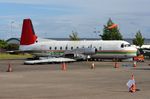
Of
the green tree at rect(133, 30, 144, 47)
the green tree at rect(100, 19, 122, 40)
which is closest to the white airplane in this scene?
the green tree at rect(100, 19, 122, 40)

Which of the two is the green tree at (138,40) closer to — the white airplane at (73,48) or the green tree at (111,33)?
the green tree at (111,33)

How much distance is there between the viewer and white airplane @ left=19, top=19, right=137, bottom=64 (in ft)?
195

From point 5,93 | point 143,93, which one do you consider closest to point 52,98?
point 5,93

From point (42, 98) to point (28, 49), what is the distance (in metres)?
46.1

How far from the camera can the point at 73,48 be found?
61562mm

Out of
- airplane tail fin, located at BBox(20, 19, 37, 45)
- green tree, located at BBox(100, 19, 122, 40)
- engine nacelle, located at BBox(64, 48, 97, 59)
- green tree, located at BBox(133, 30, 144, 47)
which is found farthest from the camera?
green tree, located at BBox(133, 30, 144, 47)

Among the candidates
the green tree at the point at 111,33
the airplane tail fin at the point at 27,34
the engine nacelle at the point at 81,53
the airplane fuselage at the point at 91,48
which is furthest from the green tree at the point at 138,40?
the engine nacelle at the point at 81,53

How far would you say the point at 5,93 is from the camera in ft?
65.4

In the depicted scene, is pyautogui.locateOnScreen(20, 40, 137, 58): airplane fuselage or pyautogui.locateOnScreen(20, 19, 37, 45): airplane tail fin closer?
pyautogui.locateOnScreen(20, 40, 137, 58): airplane fuselage

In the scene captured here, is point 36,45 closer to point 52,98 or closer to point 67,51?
point 67,51

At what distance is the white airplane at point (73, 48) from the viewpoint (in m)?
59.3

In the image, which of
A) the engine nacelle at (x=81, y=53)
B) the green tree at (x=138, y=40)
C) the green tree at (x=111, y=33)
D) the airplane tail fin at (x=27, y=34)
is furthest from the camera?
the green tree at (x=138, y=40)

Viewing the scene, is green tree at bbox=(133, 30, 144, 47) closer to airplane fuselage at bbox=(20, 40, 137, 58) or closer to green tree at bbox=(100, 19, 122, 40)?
green tree at bbox=(100, 19, 122, 40)

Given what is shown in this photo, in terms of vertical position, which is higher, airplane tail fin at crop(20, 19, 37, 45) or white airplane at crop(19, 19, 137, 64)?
airplane tail fin at crop(20, 19, 37, 45)
